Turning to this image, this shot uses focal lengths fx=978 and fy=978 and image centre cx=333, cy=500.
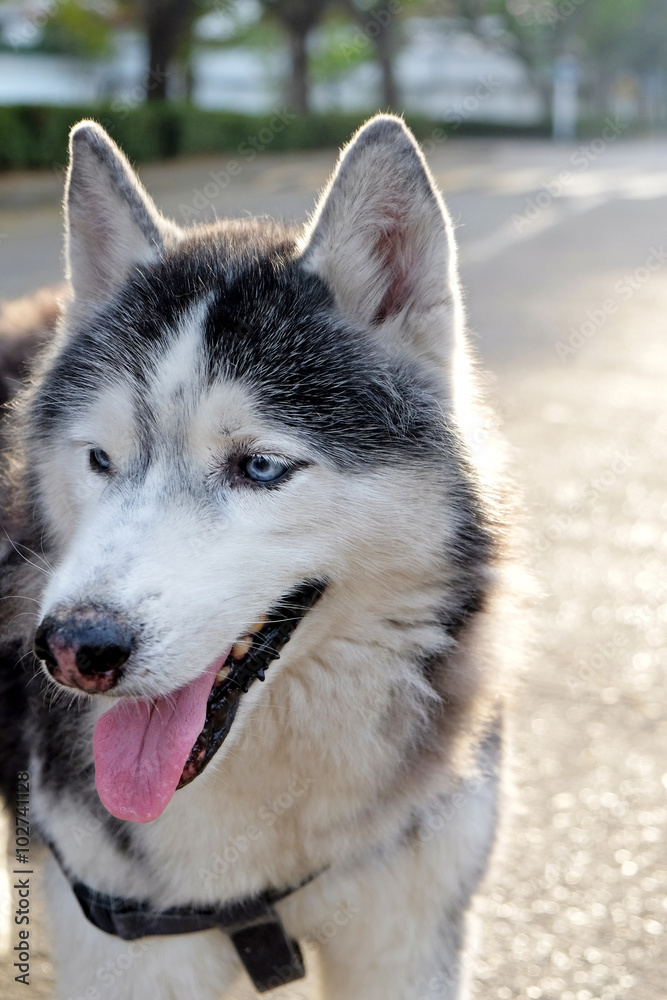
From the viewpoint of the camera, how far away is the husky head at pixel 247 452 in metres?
1.75

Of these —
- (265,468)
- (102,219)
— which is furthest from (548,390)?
(265,468)

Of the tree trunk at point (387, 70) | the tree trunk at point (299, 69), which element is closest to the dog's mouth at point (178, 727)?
the tree trunk at point (299, 69)

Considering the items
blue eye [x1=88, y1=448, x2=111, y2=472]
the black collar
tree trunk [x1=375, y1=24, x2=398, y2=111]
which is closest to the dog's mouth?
the black collar

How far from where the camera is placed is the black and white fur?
1898 mm

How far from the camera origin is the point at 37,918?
2.75m

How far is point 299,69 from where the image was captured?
92.4 ft

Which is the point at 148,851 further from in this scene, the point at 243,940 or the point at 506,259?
the point at 506,259

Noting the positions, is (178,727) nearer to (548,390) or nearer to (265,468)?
(265,468)

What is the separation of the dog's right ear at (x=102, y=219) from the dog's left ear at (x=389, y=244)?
39cm

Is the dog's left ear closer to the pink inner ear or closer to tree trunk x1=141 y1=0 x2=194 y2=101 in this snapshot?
the pink inner ear

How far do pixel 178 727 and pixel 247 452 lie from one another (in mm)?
537

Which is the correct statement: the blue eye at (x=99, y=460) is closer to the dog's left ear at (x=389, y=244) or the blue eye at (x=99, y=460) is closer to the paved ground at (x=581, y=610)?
the dog's left ear at (x=389, y=244)

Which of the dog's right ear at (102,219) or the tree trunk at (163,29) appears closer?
the dog's right ear at (102,219)

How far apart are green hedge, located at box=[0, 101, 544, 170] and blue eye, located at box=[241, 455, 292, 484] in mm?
14725
